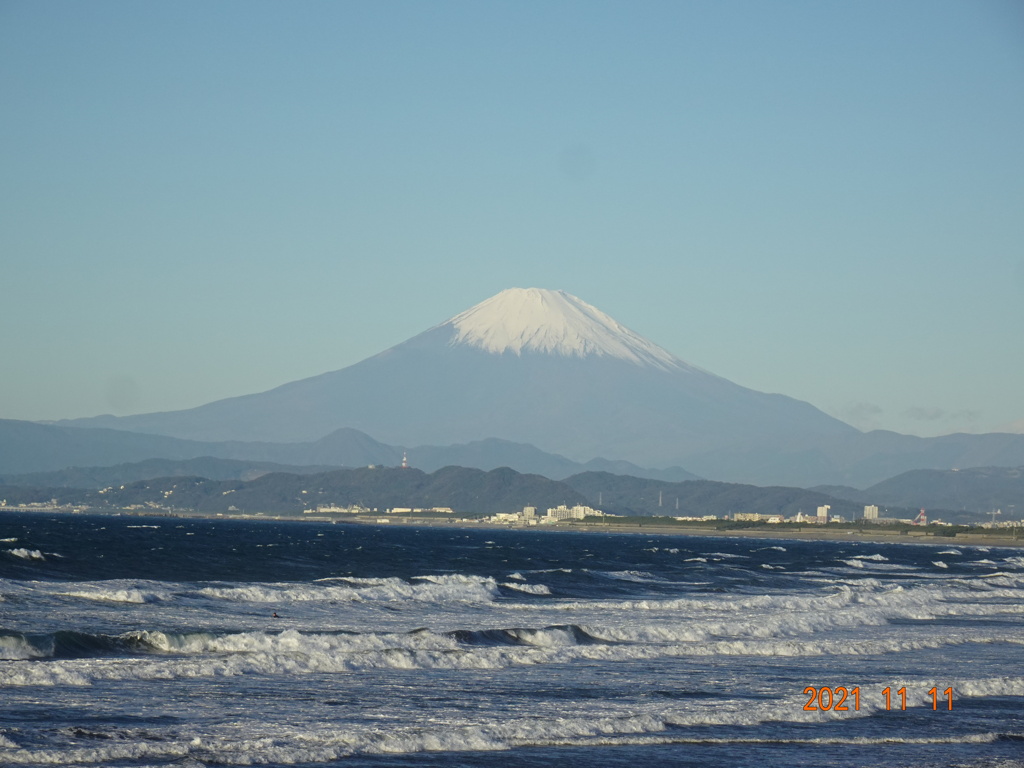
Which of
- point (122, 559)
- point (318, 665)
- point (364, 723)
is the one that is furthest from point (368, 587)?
point (364, 723)

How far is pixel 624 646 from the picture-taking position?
129ft

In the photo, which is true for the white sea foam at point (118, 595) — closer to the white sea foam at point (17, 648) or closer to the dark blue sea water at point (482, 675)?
the dark blue sea water at point (482, 675)

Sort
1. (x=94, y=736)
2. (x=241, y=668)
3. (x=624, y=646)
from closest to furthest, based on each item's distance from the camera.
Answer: (x=94, y=736) < (x=241, y=668) < (x=624, y=646)

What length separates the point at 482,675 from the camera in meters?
32.5

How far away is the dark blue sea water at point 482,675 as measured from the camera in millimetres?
23047

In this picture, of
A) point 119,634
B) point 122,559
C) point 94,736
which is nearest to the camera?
point 94,736

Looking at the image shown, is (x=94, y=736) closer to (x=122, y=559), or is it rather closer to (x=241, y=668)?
(x=241, y=668)

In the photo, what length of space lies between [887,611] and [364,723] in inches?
1434
